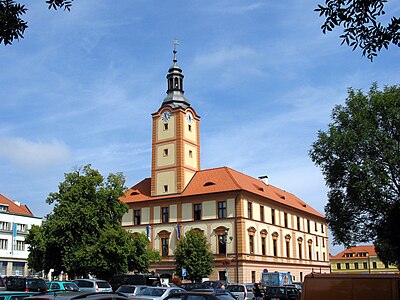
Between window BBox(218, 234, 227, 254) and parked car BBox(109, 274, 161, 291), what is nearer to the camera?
parked car BBox(109, 274, 161, 291)

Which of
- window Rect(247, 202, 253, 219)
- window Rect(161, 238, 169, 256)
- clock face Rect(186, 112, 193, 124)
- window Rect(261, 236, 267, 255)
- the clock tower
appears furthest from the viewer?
clock face Rect(186, 112, 193, 124)

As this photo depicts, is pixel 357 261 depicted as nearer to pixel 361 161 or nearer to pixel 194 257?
pixel 194 257

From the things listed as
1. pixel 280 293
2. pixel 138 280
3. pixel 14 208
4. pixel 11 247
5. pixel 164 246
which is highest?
pixel 14 208

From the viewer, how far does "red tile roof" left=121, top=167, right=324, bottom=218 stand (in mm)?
60125

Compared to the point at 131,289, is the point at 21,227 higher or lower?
higher

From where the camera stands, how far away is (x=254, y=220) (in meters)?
59.6

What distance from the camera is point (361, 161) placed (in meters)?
30.9

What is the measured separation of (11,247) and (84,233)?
36.0 metres

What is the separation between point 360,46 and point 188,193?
54.0m

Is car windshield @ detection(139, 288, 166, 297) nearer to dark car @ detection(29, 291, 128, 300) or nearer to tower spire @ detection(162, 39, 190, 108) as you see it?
dark car @ detection(29, 291, 128, 300)

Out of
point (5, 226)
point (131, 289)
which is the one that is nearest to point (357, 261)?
point (5, 226)

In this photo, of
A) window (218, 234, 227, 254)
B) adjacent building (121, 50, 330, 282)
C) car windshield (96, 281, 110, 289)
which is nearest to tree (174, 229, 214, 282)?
window (218, 234, 227, 254)

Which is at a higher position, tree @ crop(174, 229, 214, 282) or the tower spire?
the tower spire

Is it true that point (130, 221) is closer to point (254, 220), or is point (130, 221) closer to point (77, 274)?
point (254, 220)
